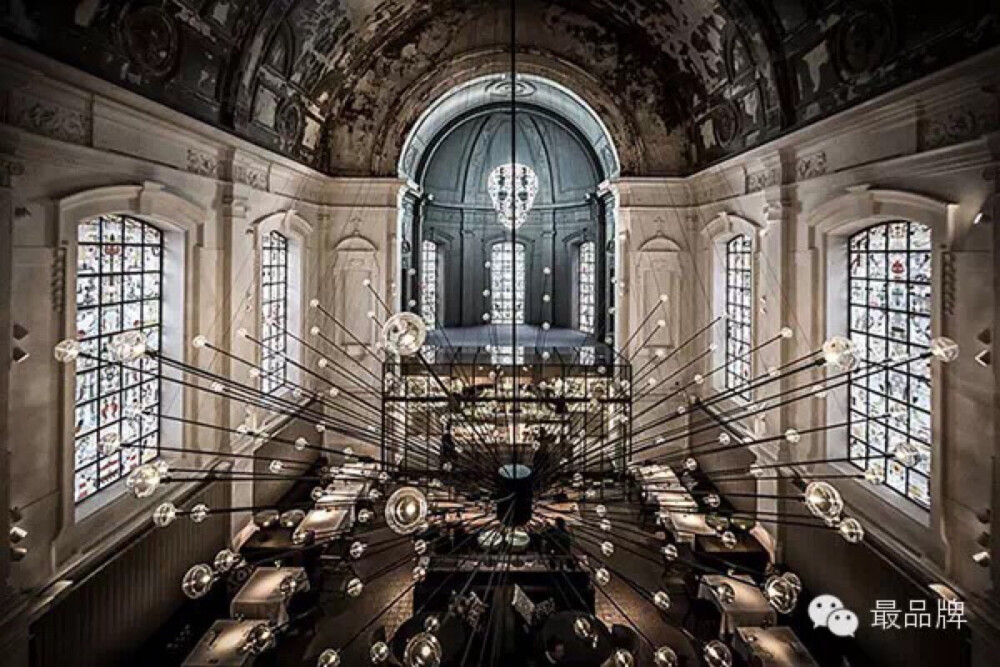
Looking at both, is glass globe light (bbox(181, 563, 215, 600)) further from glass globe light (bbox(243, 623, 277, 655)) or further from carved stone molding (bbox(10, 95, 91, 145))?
carved stone molding (bbox(10, 95, 91, 145))

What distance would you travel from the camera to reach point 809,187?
28.2 ft

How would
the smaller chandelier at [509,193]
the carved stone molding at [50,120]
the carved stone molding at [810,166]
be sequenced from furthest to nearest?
the smaller chandelier at [509,193] → the carved stone molding at [810,166] → the carved stone molding at [50,120]

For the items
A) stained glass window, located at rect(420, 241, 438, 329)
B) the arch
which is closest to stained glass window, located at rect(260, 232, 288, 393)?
the arch

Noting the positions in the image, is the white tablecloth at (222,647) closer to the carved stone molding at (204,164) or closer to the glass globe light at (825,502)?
the glass globe light at (825,502)

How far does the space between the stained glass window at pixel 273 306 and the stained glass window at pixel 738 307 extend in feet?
23.9

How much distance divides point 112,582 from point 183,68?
5.49m

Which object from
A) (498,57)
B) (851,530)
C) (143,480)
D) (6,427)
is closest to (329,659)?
(143,480)

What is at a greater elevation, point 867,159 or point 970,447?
point 867,159

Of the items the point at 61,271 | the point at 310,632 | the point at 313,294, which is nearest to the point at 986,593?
the point at 310,632

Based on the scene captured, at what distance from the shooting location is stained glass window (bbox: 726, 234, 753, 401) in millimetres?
11086

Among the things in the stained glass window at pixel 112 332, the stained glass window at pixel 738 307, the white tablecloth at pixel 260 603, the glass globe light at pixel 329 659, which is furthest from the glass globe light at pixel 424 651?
→ the stained glass window at pixel 738 307

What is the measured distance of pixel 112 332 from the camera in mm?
7117

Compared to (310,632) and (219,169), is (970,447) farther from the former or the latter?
(219,169)

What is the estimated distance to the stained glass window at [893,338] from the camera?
6.62 metres
